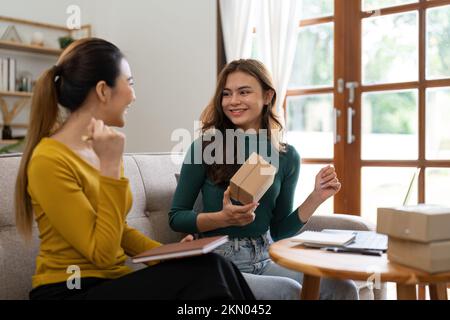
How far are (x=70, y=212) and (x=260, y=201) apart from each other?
0.81 m

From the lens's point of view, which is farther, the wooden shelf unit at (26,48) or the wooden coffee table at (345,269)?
the wooden shelf unit at (26,48)

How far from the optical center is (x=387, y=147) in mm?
3137

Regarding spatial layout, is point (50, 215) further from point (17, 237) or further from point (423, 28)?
point (423, 28)

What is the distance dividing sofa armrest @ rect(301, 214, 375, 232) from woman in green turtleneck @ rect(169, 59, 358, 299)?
0.91 feet

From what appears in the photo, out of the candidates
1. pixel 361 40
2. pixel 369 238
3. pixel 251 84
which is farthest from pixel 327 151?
pixel 369 238

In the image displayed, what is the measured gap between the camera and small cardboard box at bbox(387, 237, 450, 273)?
3.91 feet

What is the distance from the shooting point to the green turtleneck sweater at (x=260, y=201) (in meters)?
1.77

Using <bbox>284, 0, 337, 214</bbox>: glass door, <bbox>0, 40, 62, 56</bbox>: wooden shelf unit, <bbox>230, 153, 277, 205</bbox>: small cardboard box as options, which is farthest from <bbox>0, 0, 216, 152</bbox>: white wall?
<bbox>230, 153, 277, 205</bbox>: small cardboard box

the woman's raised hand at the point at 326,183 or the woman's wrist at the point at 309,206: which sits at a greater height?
the woman's raised hand at the point at 326,183

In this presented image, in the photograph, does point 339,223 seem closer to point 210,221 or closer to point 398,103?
point 210,221

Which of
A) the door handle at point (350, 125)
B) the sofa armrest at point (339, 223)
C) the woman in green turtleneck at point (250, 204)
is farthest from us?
the door handle at point (350, 125)

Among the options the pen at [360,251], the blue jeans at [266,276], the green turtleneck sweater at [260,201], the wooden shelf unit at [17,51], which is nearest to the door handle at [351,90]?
the green turtleneck sweater at [260,201]

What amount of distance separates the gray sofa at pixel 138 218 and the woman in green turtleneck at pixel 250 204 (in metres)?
0.26

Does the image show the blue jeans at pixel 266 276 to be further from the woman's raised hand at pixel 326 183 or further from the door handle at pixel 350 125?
the door handle at pixel 350 125
